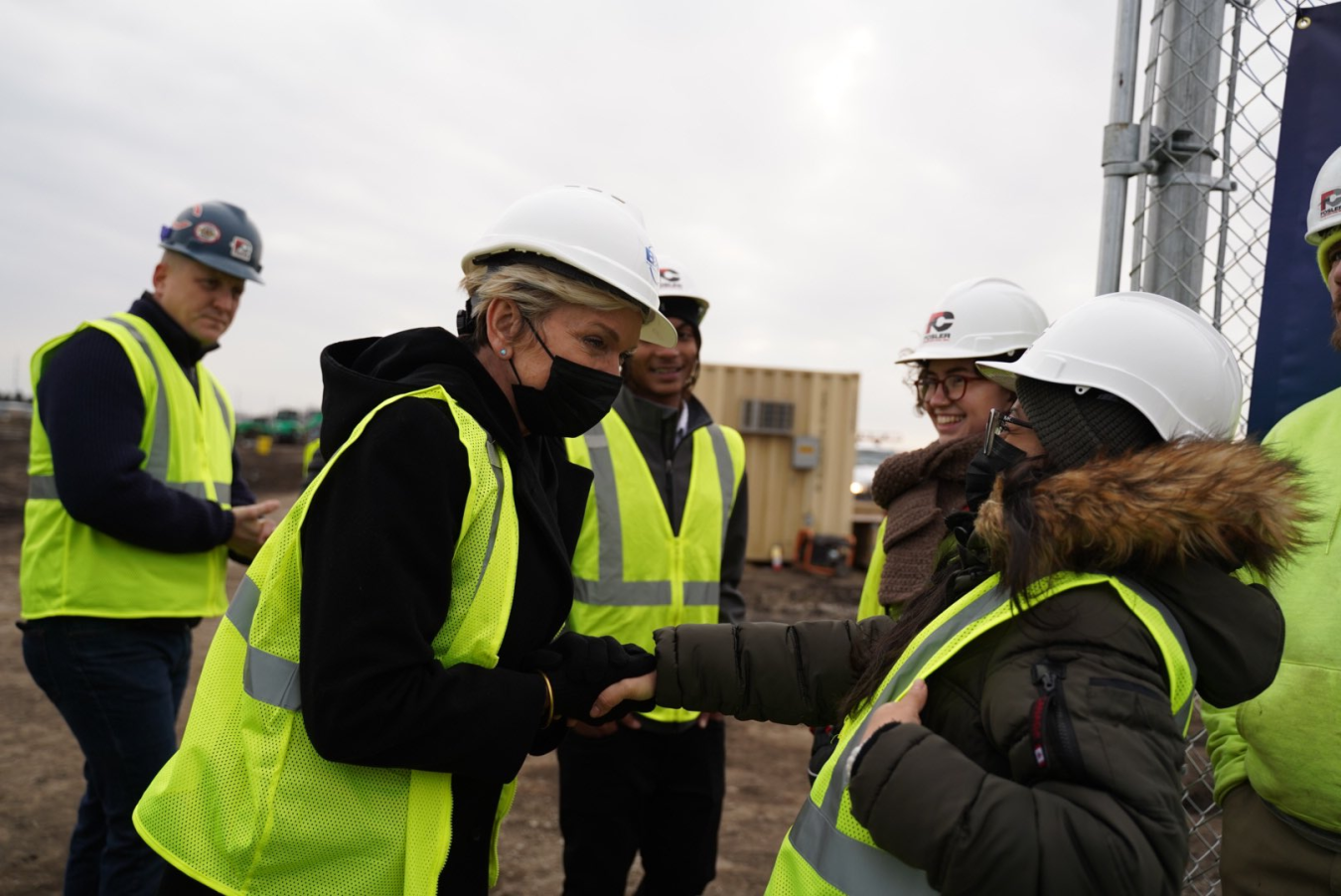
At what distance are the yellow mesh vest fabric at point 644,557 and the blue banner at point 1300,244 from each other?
1766 mm

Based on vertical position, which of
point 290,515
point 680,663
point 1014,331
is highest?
point 1014,331

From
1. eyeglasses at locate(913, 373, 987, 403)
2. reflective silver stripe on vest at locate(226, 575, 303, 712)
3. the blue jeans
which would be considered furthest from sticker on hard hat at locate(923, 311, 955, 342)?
the blue jeans

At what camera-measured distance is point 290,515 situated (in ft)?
5.56

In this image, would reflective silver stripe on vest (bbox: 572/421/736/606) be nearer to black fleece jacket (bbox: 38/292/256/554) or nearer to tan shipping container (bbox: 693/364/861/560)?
black fleece jacket (bbox: 38/292/256/554)

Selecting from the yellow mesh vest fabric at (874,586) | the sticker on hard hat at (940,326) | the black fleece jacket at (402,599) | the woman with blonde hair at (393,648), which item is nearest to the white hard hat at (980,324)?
the sticker on hard hat at (940,326)

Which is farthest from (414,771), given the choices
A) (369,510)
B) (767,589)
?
(767,589)

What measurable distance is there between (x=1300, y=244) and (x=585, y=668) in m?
2.25

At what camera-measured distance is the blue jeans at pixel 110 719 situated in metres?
2.87

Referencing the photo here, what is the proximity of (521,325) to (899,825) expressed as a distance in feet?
3.88

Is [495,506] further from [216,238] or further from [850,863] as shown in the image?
[216,238]

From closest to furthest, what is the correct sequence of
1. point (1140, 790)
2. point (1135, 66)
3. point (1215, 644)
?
point (1140, 790) → point (1215, 644) → point (1135, 66)

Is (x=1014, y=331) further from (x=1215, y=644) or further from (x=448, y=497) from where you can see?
(x=448, y=497)

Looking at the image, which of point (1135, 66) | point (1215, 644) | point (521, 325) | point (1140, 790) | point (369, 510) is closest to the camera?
point (1140, 790)

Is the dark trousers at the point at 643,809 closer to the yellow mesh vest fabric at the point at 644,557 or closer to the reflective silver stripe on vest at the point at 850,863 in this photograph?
the yellow mesh vest fabric at the point at 644,557
